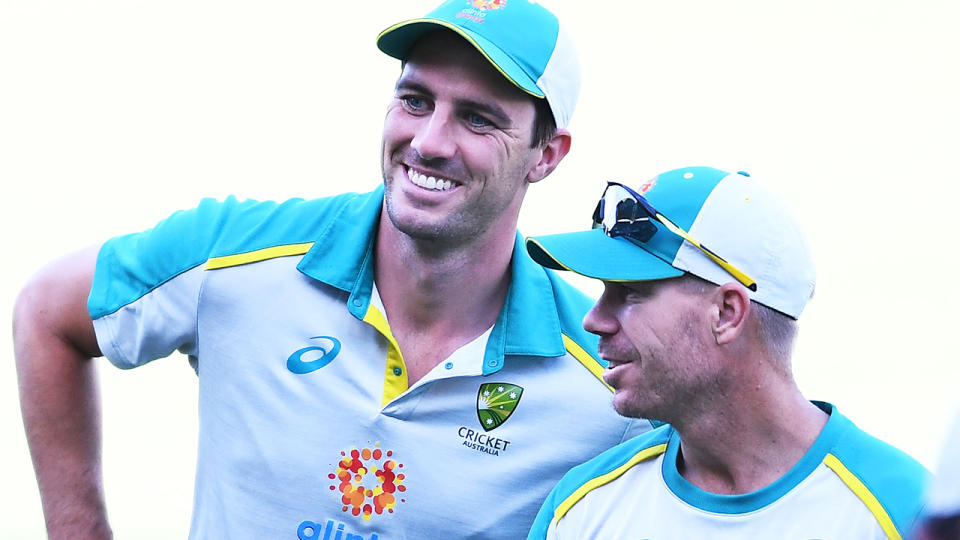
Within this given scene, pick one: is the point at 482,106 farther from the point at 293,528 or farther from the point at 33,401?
the point at 33,401

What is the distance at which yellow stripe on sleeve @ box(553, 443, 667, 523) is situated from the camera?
2.34 metres

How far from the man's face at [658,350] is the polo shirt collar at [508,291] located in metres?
0.35

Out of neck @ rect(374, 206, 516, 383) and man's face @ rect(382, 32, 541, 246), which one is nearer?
man's face @ rect(382, 32, 541, 246)

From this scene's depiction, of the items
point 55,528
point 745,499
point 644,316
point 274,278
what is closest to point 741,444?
point 745,499

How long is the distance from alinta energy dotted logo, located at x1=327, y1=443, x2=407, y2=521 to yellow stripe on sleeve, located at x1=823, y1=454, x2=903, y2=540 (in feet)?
3.12

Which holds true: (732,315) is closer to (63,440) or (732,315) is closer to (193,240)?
(193,240)

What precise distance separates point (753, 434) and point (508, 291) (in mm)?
780

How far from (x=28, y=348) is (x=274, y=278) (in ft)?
2.25

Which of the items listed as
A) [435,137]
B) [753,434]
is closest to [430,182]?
[435,137]

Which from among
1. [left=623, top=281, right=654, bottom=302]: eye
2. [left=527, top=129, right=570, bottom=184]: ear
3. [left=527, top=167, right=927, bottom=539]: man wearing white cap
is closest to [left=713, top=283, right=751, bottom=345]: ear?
[left=527, top=167, right=927, bottom=539]: man wearing white cap

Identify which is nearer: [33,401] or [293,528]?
[293,528]

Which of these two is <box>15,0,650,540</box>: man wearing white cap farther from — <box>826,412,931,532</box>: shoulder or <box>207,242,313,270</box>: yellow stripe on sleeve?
<box>826,412,931,532</box>: shoulder

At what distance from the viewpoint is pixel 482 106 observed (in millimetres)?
2609

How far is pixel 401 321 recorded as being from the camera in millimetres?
A: 2738
